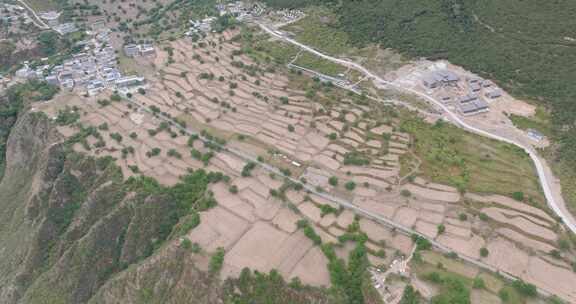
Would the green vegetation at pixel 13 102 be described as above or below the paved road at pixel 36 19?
below

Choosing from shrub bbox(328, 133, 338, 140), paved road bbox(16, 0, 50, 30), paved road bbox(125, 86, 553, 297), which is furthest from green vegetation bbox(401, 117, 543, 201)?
paved road bbox(16, 0, 50, 30)

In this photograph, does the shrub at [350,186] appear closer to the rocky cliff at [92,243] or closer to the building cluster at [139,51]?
the rocky cliff at [92,243]

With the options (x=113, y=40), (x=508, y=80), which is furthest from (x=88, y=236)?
(x=508, y=80)

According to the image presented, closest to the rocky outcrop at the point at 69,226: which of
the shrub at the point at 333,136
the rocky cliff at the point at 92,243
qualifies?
the rocky cliff at the point at 92,243

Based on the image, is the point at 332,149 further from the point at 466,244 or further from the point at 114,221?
the point at 114,221

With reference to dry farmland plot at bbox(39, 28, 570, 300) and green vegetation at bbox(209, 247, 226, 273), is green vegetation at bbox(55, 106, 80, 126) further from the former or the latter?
green vegetation at bbox(209, 247, 226, 273)

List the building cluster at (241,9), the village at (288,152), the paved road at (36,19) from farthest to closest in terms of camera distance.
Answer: the building cluster at (241,9)
the paved road at (36,19)
the village at (288,152)

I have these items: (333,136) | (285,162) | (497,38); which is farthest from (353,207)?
(497,38)
